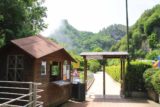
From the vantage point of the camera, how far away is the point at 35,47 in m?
14.7

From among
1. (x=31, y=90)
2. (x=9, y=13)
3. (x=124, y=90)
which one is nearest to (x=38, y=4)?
(x=9, y=13)

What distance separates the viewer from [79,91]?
63.2 ft

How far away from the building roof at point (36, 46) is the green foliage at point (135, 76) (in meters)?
6.97

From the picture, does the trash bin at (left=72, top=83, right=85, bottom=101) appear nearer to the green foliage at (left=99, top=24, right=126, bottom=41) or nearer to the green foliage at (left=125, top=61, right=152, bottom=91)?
the green foliage at (left=125, top=61, right=152, bottom=91)

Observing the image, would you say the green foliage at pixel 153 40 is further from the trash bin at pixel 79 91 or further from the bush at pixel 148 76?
the trash bin at pixel 79 91

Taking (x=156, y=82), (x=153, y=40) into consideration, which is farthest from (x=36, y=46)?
(x=153, y=40)

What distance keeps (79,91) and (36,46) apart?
5466 millimetres

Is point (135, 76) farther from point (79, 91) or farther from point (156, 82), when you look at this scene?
point (79, 91)

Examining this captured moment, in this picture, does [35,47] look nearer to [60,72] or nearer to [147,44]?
[60,72]

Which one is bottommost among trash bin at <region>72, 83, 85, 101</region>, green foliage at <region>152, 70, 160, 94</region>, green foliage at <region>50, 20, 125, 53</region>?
trash bin at <region>72, 83, 85, 101</region>

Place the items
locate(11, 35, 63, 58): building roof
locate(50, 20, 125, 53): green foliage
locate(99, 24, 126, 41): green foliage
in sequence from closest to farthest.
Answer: locate(11, 35, 63, 58): building roof, locate(50, 20, 125, 53): green foliage, locate(99, 24, 126, 41): green foliage

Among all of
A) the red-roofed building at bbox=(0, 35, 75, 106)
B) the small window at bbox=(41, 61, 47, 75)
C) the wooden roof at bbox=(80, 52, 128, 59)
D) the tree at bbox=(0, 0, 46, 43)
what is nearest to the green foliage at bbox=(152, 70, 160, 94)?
the wooden roof at bbox=(80, 52, 128, 59)

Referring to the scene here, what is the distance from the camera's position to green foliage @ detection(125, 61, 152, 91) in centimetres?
2175

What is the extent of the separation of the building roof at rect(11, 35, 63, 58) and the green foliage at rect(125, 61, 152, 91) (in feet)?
22.9
